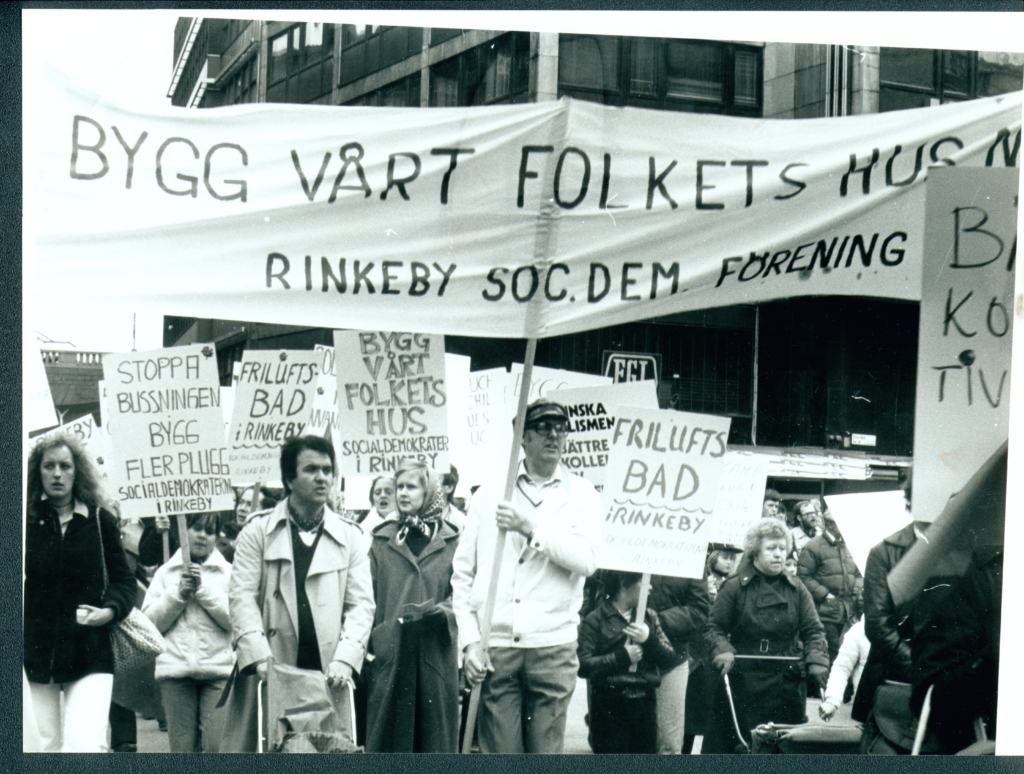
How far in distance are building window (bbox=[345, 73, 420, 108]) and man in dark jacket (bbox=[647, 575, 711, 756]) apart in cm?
236

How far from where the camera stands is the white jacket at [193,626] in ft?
17.9

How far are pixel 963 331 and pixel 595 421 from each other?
1683 millimetres

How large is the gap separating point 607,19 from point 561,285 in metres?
1.20

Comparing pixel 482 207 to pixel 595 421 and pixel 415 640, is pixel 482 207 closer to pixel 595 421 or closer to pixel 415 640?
pixel 595 421

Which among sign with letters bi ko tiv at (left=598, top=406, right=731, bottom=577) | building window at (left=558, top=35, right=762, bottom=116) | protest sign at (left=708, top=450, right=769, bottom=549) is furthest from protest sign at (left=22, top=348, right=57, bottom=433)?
protest sign at (left=708, top=450, right=769, bottom=549)

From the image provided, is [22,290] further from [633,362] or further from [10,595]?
[633,362]

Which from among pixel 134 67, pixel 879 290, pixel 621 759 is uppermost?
pixel 134 67

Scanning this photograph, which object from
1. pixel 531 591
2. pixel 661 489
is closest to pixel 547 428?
pixel 661 489

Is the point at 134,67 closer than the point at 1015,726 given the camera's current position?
Yes

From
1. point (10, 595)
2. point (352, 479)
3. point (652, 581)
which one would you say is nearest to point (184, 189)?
point (352, 479)

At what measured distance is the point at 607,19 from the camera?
557 cm

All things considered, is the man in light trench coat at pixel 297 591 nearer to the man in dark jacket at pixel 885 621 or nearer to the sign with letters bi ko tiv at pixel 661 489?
the sign with letters bi ko tiv at pixel 661 489

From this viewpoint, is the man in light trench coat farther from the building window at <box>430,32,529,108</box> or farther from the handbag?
the building window at <box>430,32,529,108</box>

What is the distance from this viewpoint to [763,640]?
5.70 metres
